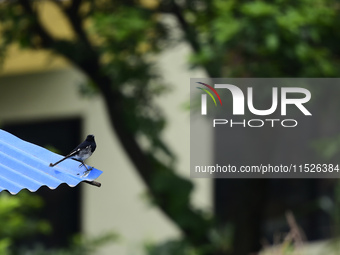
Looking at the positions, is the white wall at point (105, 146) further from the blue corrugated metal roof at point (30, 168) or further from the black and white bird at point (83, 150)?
the black and white bird at point (83, 150)

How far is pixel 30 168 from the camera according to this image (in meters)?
1.43

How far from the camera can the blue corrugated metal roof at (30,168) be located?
1372mm

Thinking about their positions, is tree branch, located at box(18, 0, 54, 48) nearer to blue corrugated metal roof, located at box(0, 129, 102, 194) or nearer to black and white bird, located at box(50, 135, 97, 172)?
blue corrugated metal roof, located at box(0, 129, 102, 194)

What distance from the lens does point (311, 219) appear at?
1062cm

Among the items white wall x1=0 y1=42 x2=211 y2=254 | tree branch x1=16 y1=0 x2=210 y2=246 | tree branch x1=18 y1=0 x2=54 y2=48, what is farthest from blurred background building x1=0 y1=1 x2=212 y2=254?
tree branch x1=18 y1=0 x2=54 y2=48

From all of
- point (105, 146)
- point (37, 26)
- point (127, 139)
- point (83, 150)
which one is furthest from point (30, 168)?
point (105, 146)

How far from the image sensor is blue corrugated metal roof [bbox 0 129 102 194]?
1.37 meters

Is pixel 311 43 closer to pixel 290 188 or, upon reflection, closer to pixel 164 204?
pixel 164 204

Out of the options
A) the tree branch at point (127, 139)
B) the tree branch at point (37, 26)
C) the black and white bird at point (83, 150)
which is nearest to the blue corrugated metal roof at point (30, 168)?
the black and white bird at point (83, 150)

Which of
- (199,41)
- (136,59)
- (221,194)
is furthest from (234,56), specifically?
(221,194)

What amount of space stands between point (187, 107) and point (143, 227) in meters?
5.46

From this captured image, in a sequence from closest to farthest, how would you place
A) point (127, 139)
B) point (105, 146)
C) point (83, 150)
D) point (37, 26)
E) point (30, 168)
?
1. point (83, 150)
2. point (30, 168)
3. point (37, 26)
4. point (127, 139)
5. point (105, 146)

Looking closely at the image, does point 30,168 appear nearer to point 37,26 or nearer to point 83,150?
point 83,150

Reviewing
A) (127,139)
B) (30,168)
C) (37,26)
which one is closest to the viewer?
(30,168)
